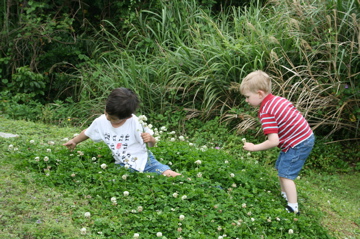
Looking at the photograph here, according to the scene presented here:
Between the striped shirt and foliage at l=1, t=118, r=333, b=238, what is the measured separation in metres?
0.65

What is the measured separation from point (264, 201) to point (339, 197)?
6.24 feet

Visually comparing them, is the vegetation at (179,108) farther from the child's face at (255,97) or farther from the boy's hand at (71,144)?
the child's face at (255,97)

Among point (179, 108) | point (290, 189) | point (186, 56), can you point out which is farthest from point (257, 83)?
point (186, 56)

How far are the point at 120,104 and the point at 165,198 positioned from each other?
98cm

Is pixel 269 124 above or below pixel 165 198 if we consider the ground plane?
above

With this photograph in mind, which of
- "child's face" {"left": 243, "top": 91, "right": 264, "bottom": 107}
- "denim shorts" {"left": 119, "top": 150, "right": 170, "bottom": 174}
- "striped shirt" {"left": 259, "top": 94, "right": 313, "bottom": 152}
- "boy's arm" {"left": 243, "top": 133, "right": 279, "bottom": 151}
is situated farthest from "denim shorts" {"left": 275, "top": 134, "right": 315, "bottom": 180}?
"denim shorts" {"left": 119, "top": 150, "right": 170, "bottom": 174}

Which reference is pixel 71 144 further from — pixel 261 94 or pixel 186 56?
pixel 186 56

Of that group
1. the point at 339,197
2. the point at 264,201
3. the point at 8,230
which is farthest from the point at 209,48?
the point at 8,230

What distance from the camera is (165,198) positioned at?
13.4ft

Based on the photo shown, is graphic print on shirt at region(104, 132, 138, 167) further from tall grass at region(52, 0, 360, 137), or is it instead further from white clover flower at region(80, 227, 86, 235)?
tall grass at region(52, 0, 360, 137)

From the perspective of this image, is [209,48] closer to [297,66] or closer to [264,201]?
[297,66]

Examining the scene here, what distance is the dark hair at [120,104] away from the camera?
4281 mm

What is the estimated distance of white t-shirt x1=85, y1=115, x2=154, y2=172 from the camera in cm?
454

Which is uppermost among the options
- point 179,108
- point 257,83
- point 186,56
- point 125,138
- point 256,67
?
point 257,83
